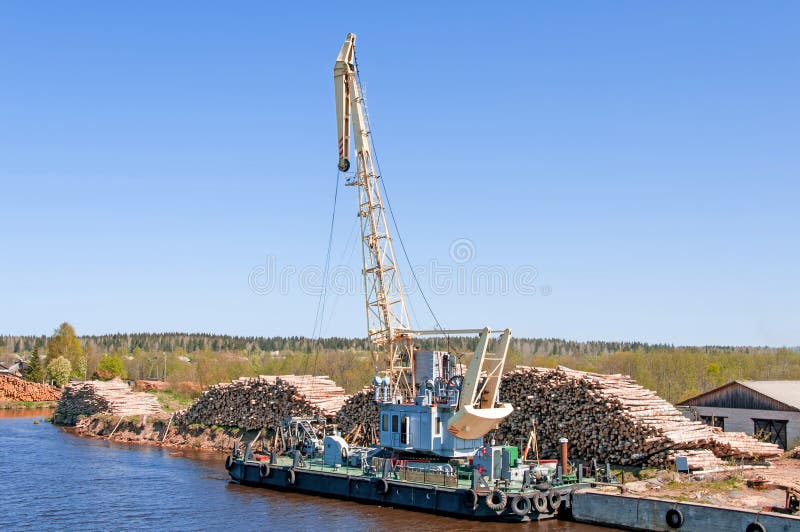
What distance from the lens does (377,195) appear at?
128 ft

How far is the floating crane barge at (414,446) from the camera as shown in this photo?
2908 centimetres

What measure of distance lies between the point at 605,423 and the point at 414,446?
8.57 m

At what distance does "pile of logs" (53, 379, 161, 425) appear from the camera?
6256 centimetres

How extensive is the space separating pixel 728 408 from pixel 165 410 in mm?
45777

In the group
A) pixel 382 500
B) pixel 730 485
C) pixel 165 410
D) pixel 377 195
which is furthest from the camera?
pixel 165 410

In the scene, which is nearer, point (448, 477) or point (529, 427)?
point (448, 477)

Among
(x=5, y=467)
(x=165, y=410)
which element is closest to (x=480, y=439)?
(x=5, y=467)

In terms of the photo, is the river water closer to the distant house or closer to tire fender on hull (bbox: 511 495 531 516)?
tire fender on hull (bbox: 511 495 531 516)

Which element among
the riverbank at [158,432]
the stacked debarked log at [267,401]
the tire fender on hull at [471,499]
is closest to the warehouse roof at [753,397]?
the tire fender on hull at [471,499]

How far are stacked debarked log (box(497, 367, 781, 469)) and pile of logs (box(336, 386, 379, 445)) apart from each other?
27.9 feet

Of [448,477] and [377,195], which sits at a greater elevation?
[377,195]

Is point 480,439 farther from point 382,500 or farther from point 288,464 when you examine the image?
point 288,464

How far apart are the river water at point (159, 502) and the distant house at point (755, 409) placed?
54.6 ft

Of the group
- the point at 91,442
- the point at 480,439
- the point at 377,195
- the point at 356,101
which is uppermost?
the point at 356,101
